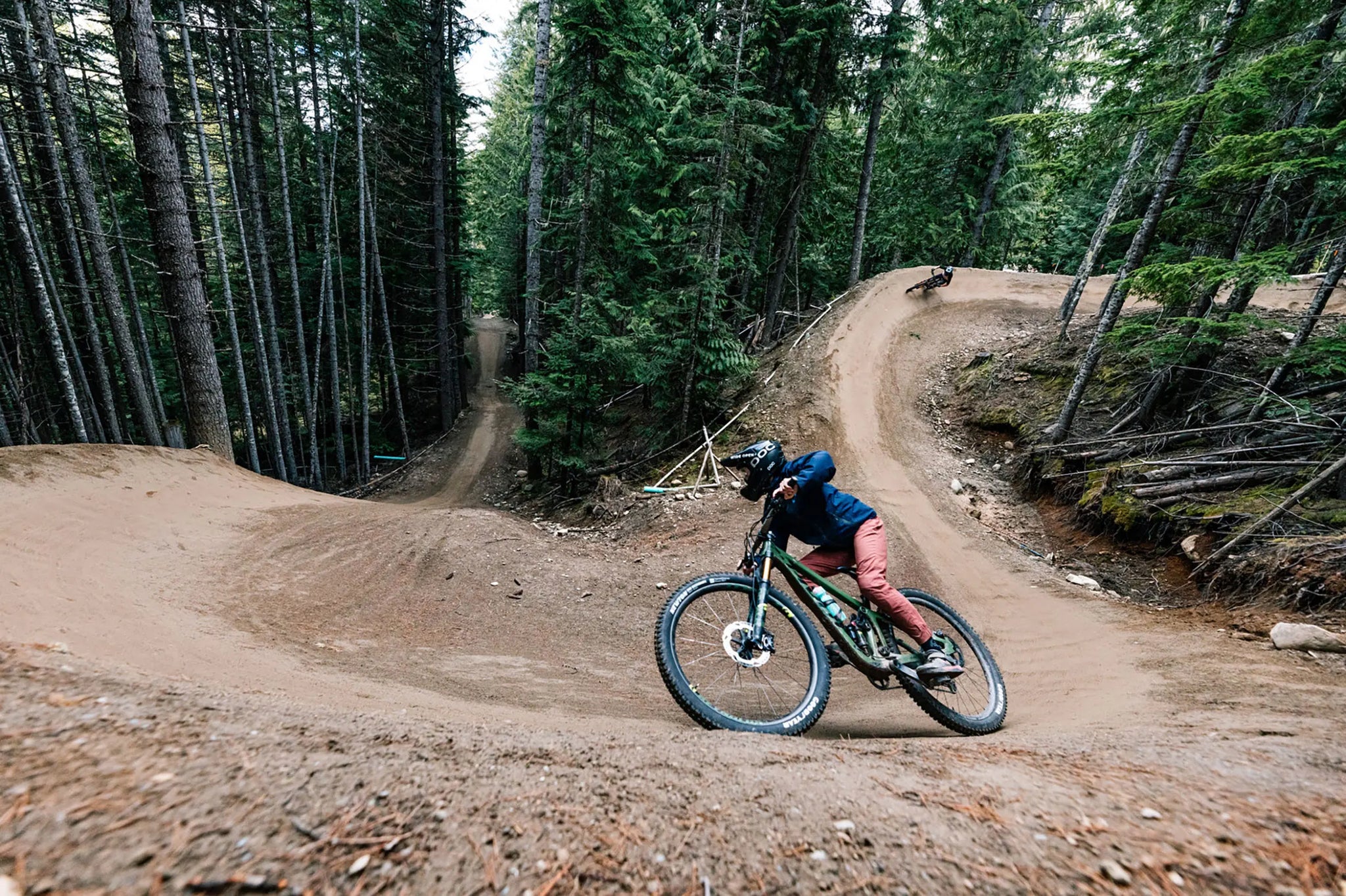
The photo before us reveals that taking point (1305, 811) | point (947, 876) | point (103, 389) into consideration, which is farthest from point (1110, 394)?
point (103, 389)

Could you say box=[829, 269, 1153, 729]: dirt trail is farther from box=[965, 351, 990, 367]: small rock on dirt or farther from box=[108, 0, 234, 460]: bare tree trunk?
box=[108, 0, 234, 460]: bare tree trunk

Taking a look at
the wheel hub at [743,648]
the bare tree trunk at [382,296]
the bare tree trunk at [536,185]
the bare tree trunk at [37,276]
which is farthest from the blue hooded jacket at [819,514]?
the bare tree trunk at [382,296]

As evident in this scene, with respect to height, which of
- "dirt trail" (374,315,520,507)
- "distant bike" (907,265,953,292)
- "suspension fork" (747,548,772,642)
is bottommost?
"dirt trail" (374,315,520,507)

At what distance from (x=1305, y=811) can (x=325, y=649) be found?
6.20 m

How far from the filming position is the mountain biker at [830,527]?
383cm

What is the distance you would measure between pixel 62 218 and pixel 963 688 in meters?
20.5

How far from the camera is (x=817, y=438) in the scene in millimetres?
11352

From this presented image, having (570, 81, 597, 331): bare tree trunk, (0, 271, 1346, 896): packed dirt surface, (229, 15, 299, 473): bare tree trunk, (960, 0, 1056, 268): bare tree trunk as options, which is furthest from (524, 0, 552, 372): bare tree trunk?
(960, 0, 1056, 268): bare tree trunk

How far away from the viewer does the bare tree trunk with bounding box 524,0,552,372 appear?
1416 cm

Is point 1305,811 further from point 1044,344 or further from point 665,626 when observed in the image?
point 1044,344

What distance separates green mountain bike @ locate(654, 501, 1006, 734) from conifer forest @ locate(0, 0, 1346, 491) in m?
6.42

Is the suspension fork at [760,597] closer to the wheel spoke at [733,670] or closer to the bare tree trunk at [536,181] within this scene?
the wheel spoke at [733,670]

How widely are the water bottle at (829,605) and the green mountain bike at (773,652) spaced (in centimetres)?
1

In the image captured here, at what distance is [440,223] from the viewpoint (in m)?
21.6
